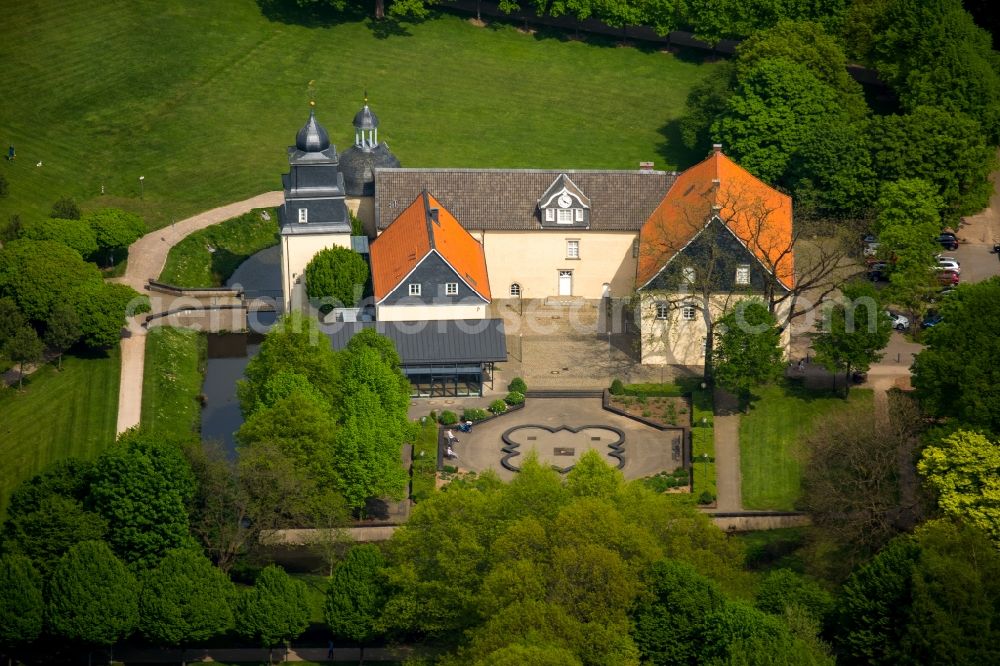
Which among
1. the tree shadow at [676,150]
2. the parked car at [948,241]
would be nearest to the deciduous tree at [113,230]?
the tree shadow at [676,150]

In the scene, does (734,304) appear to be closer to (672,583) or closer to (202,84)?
(672,583)

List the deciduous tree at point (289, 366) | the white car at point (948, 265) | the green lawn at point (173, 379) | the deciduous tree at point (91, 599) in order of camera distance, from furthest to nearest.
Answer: the white car at point (948, 265), the green lawn at point (173, 379), the deciduous tree at point (289, 366), the deciduous tree at point (91, 599)

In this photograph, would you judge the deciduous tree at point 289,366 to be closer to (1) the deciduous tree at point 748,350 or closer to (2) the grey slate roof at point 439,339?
(2) the grey slate roof at point 439,339

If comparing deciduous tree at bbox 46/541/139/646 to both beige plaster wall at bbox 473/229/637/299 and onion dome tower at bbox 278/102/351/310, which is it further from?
beige plaster wall at bbox 473/229/637/299

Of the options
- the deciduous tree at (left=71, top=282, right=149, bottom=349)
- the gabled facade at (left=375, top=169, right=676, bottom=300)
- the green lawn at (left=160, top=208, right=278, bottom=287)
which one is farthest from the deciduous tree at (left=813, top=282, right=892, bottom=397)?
the deciduous tree at (left=71, top=282, right=149, bottom=349)

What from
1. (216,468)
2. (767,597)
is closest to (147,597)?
(216,468)

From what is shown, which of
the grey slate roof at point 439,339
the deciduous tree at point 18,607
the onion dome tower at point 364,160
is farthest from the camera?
the onion dome tower at point 364,160

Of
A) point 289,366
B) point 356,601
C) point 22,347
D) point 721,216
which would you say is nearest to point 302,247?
point 289,366
